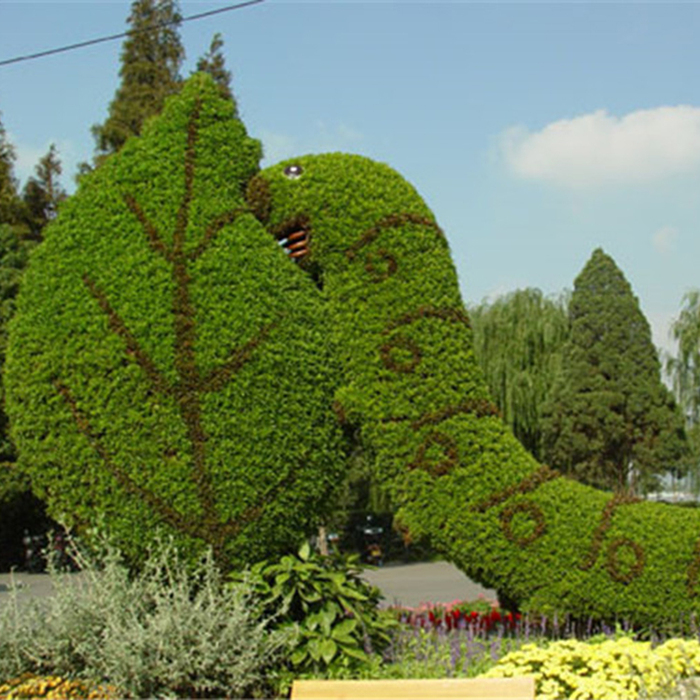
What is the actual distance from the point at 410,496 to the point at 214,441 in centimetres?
156

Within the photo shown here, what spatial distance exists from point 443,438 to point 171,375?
203 cm

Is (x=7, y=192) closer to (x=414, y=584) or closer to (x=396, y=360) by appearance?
(x=414, y=584)

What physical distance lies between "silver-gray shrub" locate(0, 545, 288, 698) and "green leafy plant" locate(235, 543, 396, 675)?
0.53 feet

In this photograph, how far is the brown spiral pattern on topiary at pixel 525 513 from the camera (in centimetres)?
652

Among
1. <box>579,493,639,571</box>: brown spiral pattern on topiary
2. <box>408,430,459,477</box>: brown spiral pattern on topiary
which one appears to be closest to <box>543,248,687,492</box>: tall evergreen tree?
<box>579,493,639,571</box>: brown spiral pattern on topiary

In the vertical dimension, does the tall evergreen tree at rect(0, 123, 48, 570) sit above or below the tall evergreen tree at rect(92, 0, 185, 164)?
below

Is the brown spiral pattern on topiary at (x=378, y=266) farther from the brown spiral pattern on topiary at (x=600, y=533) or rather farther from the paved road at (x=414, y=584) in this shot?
the paved road at (x=414, y=584)

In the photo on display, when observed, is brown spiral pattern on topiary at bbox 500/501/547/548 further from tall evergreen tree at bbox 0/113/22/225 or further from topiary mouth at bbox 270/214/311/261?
tall evergreen tree at bbox 0/113/22/225

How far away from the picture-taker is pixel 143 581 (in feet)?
19.8

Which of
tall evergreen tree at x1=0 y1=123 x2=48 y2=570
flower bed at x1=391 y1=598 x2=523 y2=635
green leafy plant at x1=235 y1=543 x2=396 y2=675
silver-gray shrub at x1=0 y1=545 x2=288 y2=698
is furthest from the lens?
tall evergreen tree at x1=0 y1=123 x2=48 y2=570

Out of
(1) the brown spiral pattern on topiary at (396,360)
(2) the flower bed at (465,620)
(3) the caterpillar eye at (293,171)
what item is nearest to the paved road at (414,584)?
(2) the flower bed at (465,620)

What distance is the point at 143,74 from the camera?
25.0 meters

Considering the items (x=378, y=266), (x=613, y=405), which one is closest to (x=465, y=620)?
(x=378, y=266)

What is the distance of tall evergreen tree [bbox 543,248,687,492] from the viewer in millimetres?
22719
